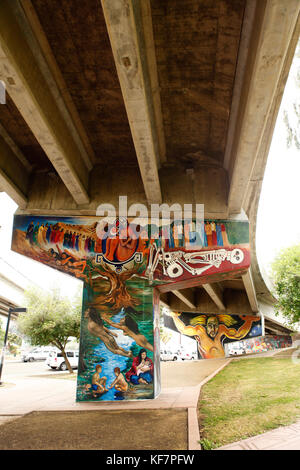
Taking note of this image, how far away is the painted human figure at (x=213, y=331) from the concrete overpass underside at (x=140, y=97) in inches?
759

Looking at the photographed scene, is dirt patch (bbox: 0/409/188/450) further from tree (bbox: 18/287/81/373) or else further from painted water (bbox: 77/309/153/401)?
tree (bbox: 18/287/81/373)

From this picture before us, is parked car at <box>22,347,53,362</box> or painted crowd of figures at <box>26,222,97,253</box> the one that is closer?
painted crowd of figures at <box>26,222,97,253</box>

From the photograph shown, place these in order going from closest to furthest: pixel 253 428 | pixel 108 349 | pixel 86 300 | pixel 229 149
→ pixel 253 428 → pixel 229 149 → pixel 108 349 → pixel 86 300

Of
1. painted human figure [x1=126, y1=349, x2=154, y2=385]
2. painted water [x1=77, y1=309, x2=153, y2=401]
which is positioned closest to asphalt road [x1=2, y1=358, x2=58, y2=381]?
painted water [x1=77, y1=309, x2=153, y2=401]

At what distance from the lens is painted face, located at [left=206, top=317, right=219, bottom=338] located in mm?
28000

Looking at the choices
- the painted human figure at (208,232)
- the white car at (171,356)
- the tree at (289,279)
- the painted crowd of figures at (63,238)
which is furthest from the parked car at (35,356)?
the painted human figure at (208,232)

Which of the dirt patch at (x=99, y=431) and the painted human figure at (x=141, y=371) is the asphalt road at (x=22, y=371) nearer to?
the painted human figure at (x=141, y=371)

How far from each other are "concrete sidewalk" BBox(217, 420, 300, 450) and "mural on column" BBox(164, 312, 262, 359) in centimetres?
2310
